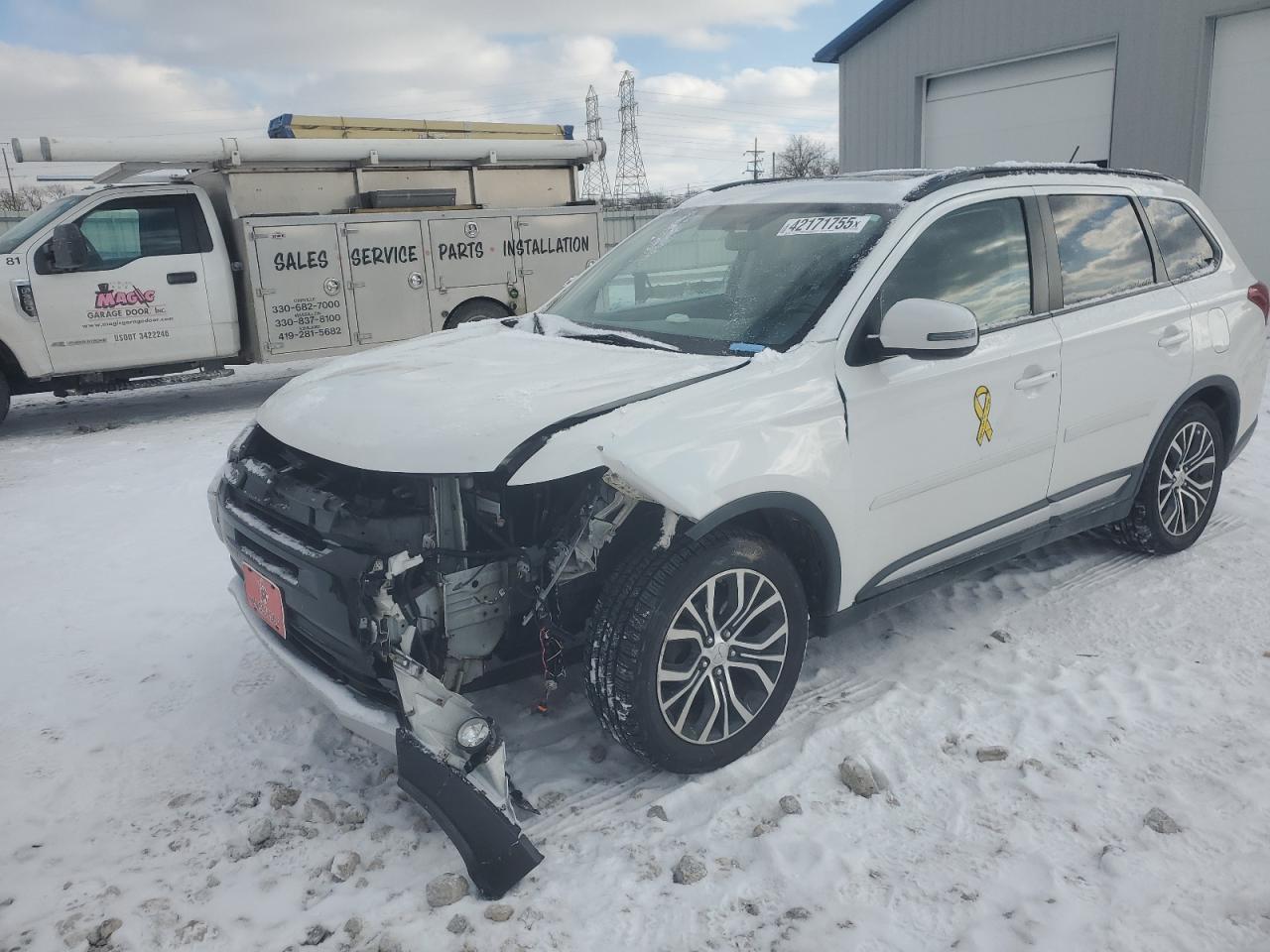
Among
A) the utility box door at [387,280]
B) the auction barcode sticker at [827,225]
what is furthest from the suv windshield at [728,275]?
the utility box door at [387,280]

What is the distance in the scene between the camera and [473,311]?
10273 mm

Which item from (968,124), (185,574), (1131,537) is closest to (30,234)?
(185,574)

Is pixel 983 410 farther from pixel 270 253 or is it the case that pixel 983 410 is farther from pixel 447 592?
pixel 270 253

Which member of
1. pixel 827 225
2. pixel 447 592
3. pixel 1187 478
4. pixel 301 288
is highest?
pixel 827 225

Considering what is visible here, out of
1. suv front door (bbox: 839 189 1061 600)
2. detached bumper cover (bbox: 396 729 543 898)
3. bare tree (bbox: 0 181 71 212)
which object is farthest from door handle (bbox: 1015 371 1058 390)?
bare tree (bbox: 0 181 71 212)

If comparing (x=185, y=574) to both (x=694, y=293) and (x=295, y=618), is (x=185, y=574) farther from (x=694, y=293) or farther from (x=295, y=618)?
(x=694, y=293)

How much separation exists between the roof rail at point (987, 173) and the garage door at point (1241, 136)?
365 inches

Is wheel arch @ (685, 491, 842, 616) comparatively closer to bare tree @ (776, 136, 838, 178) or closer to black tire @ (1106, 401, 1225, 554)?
black tire @ (1106, 401, 1225, 554)

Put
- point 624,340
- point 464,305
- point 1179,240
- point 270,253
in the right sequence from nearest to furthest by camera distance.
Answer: point 624,340 < point 1179,240 < point 270,253 < point 464,305

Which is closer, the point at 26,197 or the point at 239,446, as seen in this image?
A: the point at 239,446

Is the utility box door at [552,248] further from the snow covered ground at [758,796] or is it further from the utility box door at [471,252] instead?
the snow covered ground at [758,796]

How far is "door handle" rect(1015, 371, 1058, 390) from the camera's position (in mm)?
3545

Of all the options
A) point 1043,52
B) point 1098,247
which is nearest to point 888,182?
point 1098,247

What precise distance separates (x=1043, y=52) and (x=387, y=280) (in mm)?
9808
